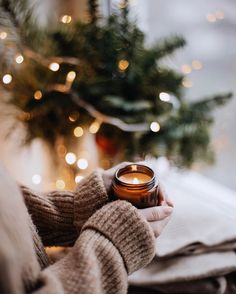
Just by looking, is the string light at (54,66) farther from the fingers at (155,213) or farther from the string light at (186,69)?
the fingers at (155,213)

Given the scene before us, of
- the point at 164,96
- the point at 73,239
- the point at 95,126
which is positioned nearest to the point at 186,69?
the point at 164,96

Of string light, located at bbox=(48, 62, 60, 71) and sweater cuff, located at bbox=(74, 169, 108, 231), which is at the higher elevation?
string light, located at bbox=(48, 62, 60, 71)

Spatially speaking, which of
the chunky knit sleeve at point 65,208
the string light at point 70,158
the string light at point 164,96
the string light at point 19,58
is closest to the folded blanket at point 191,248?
the chunky knit sleeve at point 65,208

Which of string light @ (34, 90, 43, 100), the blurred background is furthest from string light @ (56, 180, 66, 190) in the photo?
string light @ (34, 90, 43, 100)

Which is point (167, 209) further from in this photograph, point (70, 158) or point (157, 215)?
point (70, 158)

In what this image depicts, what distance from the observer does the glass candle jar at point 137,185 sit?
67 cm

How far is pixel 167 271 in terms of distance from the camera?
880mm

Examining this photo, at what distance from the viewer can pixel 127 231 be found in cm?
67

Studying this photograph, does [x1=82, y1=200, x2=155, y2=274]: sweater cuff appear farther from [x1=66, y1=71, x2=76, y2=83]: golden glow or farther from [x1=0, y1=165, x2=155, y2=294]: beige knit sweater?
[x1=66, y1=71, x2=76, y2=83]: golden glow

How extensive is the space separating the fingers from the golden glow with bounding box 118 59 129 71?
55 cm

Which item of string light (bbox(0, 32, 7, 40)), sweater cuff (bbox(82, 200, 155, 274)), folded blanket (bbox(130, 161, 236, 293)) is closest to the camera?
sweater cuff (bbox(82, 200, 155, 274))

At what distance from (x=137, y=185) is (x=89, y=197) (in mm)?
117

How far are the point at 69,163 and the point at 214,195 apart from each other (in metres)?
0.49

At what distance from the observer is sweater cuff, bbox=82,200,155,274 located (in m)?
0.67
